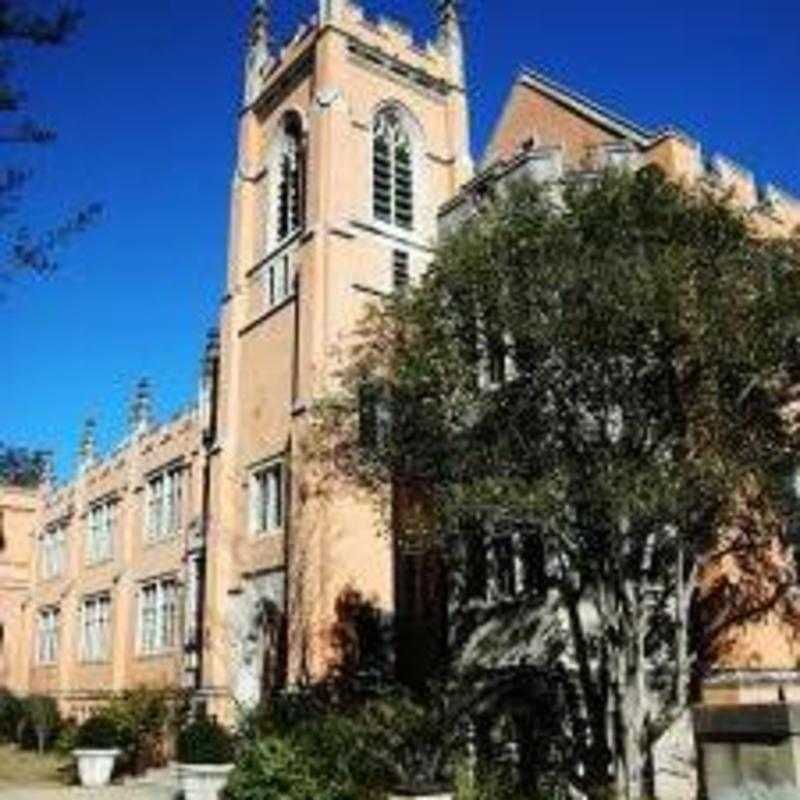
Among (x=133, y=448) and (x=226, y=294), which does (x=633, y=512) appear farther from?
(x=133, y=448)

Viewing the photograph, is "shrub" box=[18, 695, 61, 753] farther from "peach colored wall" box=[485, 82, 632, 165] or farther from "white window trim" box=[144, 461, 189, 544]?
"peach colored wall" box=[485, 82, 632, 165]

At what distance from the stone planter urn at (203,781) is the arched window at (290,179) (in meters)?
16.4

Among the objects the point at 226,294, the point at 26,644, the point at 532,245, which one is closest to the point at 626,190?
the point at 532,245

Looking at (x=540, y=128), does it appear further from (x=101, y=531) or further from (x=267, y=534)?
(x=101, y=531)

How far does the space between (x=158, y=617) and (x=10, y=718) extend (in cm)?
664

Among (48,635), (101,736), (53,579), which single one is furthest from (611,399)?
(48,635)

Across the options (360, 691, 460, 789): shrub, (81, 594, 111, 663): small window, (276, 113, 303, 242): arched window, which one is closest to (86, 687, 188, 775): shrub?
(81, 594, 111, 663): small window

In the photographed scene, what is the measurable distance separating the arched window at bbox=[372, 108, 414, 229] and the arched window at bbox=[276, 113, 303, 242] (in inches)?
89.7

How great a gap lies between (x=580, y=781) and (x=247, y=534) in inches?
576

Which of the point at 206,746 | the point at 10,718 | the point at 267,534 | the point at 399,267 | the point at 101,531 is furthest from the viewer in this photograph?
the point at 101,531

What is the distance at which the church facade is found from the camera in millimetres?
27391

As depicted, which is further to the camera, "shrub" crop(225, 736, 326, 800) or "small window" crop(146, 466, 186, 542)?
"small window" crop(146, 466, 186, 542)

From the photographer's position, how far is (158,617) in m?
39.3

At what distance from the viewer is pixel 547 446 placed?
17.4 metres
